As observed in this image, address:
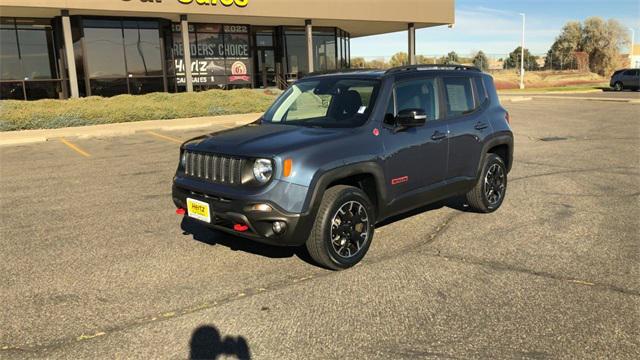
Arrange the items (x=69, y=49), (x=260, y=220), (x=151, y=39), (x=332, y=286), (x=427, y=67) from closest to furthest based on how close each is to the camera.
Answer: (x=260, y=220) → (x=332, y=286) → (x=427, y=67) → (x=69, y=49) → (x=151, y=39)

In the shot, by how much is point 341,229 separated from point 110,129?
14441mm

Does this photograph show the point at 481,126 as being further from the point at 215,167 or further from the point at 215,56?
the point at 215,56

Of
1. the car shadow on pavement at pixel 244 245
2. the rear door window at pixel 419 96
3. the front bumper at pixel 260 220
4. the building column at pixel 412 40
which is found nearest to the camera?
the front bumper at pixel 260 220

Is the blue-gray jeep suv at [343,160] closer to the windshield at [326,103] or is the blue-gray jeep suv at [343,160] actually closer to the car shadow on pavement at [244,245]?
the windshield at [326,103]

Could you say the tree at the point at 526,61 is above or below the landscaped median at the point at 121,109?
above

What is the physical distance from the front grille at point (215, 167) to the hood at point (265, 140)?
6 cm

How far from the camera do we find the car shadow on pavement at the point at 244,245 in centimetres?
512

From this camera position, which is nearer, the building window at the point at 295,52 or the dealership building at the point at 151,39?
the dealership building at the point at 151,39

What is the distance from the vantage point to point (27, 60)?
24266 mm

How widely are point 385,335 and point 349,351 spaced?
1.05 ft

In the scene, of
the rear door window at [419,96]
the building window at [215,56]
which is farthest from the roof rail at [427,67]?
the building window at [215,56]

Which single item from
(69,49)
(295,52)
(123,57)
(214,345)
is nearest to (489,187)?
(214,345)

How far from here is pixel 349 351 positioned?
331 cm

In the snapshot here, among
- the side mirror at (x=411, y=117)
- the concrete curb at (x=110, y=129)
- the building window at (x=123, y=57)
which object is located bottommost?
the concrete curb at (x=110, y=129)
